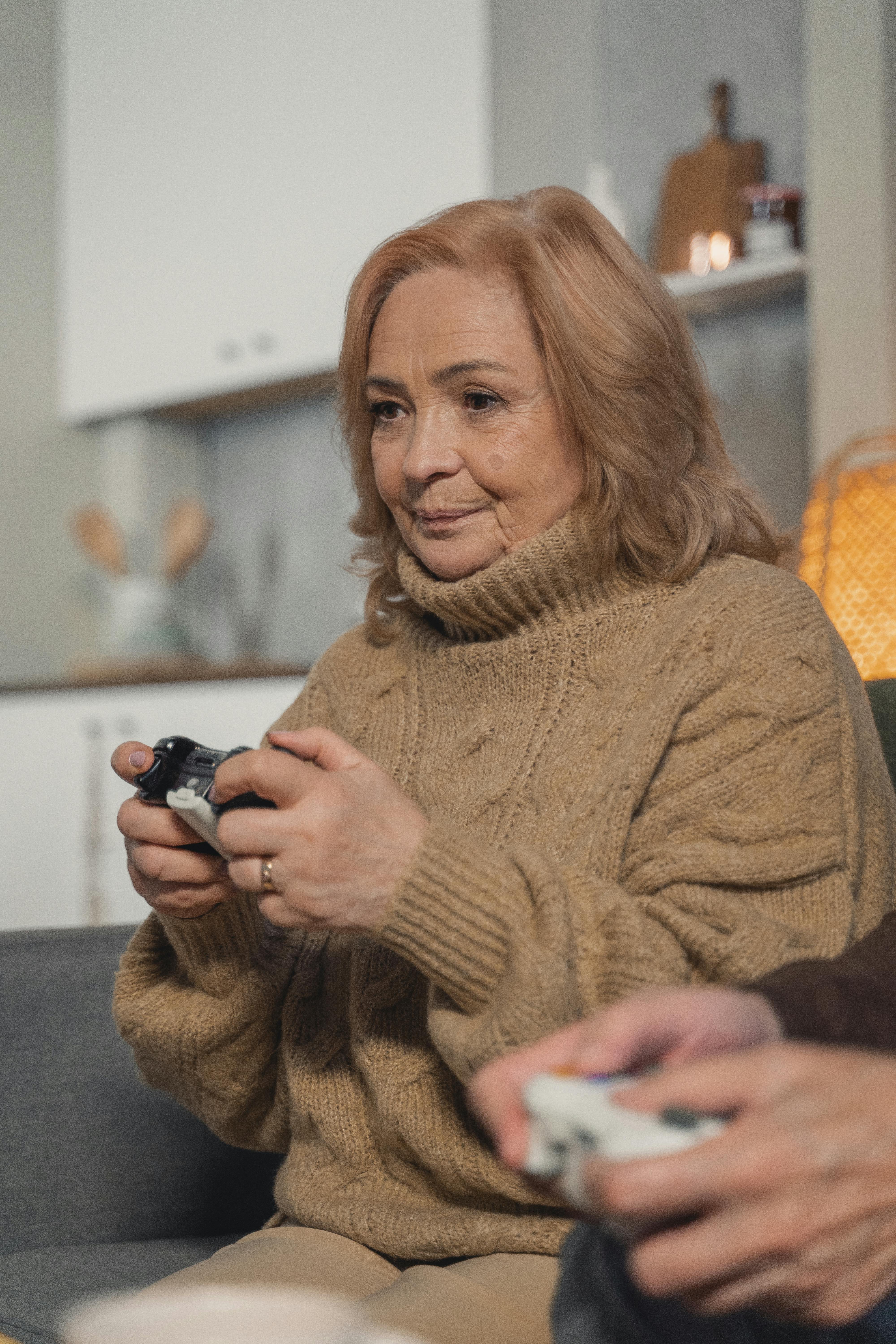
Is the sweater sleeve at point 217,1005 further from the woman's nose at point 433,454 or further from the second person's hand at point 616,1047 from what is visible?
the second person's hand at point 616,1047

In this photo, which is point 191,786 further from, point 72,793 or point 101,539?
point 101,539

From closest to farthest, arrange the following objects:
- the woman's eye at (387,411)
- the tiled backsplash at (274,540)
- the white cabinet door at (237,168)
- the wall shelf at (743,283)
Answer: the woman's eye at (387,411) < the wall shelf at (743,283) < the white cabinet door at (237,168) < the tiled backsplash at (274,540)

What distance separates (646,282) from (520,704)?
36cm

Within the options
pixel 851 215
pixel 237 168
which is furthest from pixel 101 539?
pixel 851 215

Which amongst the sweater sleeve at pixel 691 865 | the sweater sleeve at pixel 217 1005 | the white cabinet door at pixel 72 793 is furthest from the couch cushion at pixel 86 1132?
the white cabinet door at pixel 72 793

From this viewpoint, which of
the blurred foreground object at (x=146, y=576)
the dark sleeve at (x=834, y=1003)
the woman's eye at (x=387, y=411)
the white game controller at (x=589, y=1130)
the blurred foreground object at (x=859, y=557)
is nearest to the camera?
the white game controller at (x=589, y=1130)

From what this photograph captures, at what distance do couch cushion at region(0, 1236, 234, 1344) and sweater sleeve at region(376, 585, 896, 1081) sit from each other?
14.4 inches

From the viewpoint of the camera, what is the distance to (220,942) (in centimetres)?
101

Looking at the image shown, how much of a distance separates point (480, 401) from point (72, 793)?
1773 millimetres

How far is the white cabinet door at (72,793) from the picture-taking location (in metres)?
2.49

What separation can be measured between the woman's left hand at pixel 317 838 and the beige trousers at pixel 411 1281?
236 mm

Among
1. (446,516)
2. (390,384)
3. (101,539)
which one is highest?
(390,384)

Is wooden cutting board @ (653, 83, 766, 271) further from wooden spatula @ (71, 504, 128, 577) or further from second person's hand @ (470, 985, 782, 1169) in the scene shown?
second person's hand @ (470, 985, 782, 1169)

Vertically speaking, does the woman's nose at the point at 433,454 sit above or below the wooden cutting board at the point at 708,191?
below
